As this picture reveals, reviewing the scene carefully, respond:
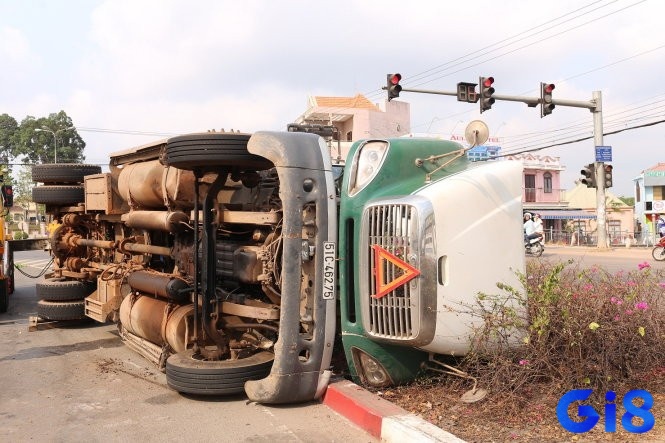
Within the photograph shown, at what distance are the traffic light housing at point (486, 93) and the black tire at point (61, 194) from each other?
12878 millimetres

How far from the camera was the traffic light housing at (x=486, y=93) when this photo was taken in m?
18.1

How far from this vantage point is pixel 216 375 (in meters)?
4.58

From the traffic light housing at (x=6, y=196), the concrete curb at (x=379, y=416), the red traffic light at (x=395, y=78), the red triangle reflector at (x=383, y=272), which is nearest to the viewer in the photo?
the concrete curb at (x=379, y=416)

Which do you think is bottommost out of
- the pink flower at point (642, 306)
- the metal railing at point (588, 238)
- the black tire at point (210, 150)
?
the metal railing at point (588, 238)

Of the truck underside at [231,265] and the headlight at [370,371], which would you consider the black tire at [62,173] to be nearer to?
the truck underside at [231,265]

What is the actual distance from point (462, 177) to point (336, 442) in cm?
195

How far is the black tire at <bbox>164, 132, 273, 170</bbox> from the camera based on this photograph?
4.69 m

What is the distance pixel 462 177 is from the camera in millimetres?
4160

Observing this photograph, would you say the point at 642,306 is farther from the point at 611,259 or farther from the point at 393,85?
the point at 611,259

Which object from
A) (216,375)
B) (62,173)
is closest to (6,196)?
(62,173)

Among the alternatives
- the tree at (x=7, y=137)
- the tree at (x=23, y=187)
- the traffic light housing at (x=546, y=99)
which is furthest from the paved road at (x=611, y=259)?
the tree at (x=7, y=137)

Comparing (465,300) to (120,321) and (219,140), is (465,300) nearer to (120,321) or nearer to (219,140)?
(219,140)

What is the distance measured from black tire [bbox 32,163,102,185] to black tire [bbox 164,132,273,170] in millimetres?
4488

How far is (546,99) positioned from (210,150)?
16324 mm
